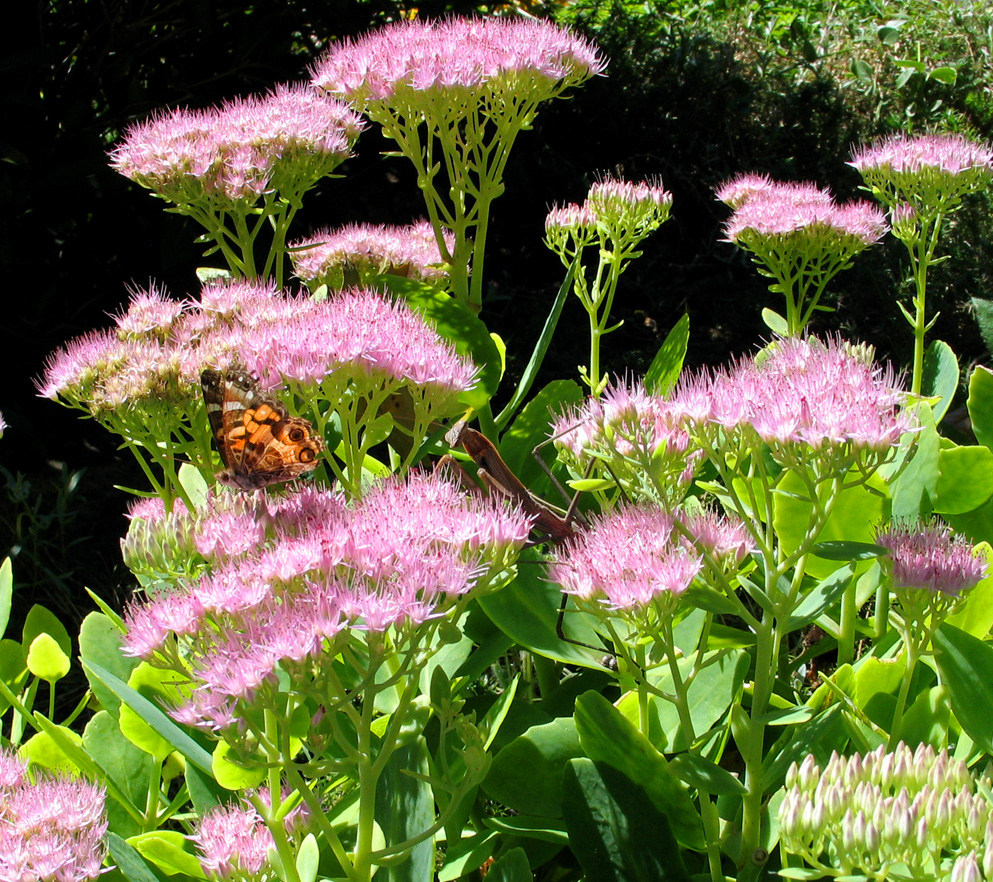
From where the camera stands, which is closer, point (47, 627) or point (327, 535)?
point (327, 535)

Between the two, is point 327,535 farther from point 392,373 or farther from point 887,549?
point 887,549

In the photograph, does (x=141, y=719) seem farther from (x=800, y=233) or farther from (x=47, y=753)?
(x=800, y=233)

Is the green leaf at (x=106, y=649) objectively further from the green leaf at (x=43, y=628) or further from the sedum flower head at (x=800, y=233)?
the sedum flower head at (x=800, y=233)

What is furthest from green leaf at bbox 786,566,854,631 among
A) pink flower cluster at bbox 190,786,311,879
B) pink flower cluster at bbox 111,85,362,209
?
pink flower cluster at bbox 111,85,362,209

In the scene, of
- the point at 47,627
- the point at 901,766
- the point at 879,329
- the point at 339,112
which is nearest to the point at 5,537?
the point at 47,627

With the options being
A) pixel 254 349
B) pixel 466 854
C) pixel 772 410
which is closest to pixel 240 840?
pixel 466 854

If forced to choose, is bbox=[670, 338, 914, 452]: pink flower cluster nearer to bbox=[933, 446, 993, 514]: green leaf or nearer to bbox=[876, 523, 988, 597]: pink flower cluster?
bbox=[876, 523, 988, 597]: pink flower cluster
